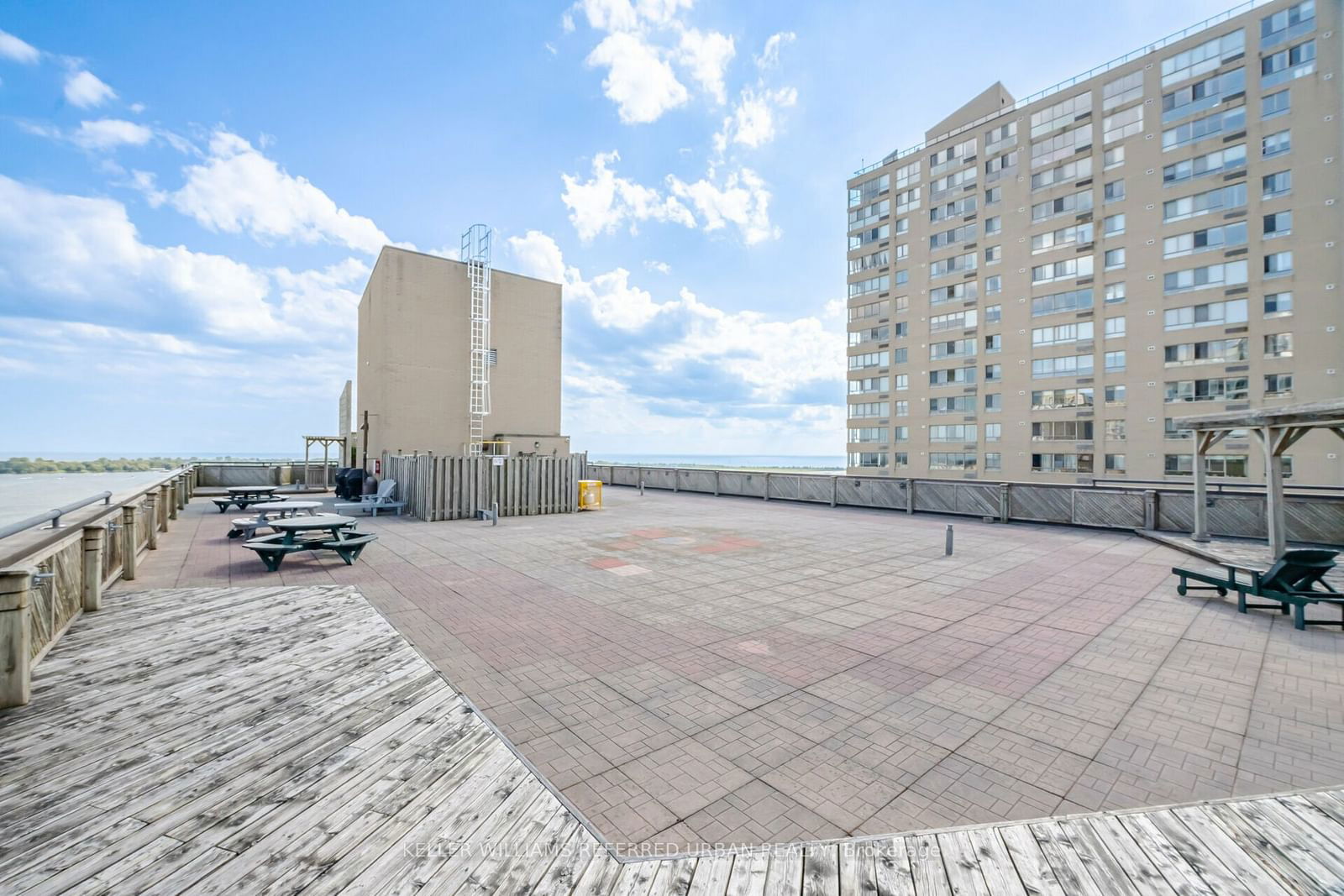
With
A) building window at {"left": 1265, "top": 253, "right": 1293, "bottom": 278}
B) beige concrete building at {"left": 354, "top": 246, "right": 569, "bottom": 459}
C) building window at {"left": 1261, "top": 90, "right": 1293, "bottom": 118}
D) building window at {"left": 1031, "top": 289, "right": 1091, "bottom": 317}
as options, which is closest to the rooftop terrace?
beige concrete building at {"left": 354, "top": 246, "right": 569, "bottom": 459}

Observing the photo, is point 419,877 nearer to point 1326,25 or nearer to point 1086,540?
point 1086,540

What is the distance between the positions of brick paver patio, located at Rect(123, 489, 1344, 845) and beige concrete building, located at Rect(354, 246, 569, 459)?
46.4ft

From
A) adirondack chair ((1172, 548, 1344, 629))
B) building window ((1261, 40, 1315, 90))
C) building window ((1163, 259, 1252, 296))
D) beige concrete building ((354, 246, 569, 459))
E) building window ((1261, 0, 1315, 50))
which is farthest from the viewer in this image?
building window ((1163, 259, 1252, 296))

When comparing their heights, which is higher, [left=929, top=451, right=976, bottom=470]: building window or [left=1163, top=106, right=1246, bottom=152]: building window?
[left=1163, top=106, right=1246, bottom=152]: building window

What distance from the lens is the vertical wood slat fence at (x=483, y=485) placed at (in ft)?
55.3

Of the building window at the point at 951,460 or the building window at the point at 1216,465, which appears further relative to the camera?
the building window at the point at 951,460

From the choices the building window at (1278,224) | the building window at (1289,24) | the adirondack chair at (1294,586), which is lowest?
the adirondack chair at (1294,586)

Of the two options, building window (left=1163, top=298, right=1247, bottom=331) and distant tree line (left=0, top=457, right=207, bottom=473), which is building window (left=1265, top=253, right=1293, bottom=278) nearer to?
building window (left=1163, top=298, right=1247, bottom=331)

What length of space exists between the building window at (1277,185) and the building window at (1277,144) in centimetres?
126

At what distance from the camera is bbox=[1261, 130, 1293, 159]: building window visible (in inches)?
1276

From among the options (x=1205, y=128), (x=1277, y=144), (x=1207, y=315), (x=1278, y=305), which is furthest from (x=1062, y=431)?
(x=1205, y=128)

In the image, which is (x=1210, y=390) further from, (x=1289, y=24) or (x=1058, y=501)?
(x=1058, y=501)

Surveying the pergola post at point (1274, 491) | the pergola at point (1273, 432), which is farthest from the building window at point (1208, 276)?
the pergola post at point (1274, 491)

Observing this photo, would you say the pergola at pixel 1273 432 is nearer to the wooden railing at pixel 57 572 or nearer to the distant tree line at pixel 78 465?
the wooden railing at pixel 57 572
